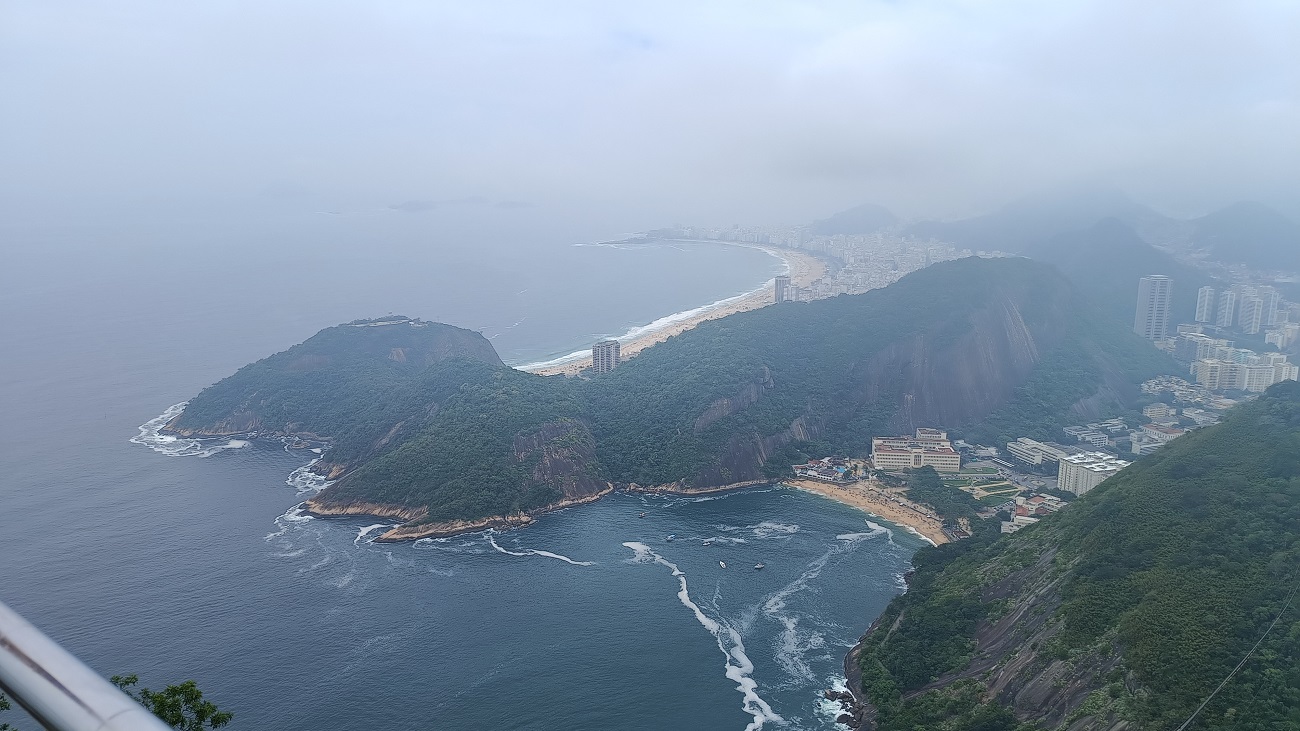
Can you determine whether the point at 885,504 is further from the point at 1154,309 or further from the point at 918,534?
the point at 1154,309

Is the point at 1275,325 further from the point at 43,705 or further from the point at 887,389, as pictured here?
the point at 43,705

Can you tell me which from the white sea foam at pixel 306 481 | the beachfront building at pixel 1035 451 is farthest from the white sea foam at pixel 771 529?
the white sea foam at pixel 306 481

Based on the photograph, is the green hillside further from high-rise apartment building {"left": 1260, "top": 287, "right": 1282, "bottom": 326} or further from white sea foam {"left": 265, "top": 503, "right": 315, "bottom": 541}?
high-rise apartment building {"left": 1260, "top": 287, "right": 1282, "bottom": 326}

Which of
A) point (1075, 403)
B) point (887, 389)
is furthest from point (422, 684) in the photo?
point (1075, 403)

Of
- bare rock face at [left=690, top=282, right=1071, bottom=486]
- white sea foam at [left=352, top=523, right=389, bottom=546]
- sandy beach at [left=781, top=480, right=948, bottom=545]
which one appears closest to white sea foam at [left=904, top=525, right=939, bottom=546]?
sandy beach at [left=781, top=480, right=948, bottom=545]

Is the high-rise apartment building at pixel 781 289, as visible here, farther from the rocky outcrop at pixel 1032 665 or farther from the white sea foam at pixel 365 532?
the rocky outcrop at pixel 1032 665
